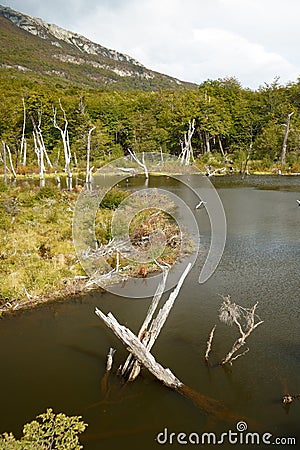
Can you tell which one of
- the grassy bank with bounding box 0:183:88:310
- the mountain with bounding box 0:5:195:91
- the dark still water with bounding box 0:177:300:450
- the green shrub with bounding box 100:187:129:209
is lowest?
the dark still water with bounding box 0:177:300:450

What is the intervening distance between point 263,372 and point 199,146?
5448cm

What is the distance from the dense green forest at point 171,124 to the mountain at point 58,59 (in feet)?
115

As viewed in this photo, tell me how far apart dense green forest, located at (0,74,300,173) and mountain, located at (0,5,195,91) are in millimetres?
35044

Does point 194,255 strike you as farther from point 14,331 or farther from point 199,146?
point 199,146

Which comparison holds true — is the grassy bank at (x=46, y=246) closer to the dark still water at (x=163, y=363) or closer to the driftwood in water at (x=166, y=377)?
the dark still water at (x=163, y=363)

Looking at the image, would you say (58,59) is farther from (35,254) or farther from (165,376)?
(165,376)

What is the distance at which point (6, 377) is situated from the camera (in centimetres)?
724

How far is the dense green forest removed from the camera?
47.3 m

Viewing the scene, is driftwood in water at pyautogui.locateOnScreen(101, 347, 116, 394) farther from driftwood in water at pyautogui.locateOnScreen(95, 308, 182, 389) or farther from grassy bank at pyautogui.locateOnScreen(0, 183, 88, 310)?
grassy bank at pyautogui.locateOnScreen(0, 183, 88, 310)

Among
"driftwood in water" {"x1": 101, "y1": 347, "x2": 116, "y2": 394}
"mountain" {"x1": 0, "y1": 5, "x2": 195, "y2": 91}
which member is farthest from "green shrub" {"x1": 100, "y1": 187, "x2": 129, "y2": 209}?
"mountain" {"x1": 0, "y1": 5, "x2": 195, "y2": 91}

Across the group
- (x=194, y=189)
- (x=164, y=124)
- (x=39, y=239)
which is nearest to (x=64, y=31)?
(x=164, y=124)

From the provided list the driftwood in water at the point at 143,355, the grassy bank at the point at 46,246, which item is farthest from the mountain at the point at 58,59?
the driftwood in water at the point at 143,355

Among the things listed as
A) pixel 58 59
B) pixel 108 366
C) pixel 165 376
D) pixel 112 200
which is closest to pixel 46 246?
pixel 112 200

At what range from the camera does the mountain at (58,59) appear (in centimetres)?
10090
